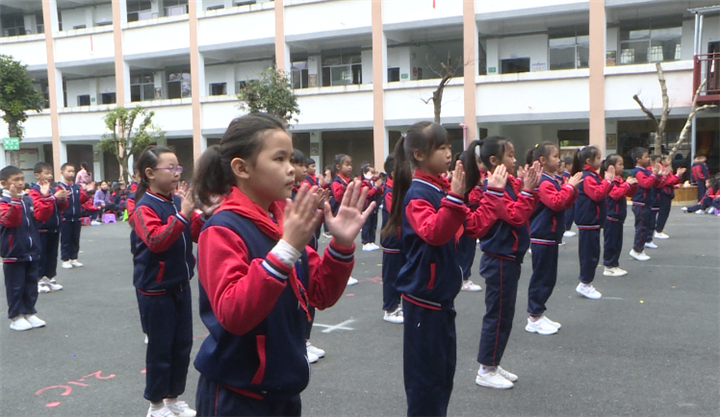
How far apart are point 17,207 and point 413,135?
186 inches

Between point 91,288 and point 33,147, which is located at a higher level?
point 33,147

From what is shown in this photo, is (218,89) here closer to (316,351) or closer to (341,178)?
(341,178)

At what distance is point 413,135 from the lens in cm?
362

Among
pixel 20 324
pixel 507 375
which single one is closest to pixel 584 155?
pixel 507 375

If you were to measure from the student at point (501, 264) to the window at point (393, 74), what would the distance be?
19704 millimetres

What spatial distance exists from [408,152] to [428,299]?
89 centimetres

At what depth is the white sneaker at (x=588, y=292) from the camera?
7.24 meters

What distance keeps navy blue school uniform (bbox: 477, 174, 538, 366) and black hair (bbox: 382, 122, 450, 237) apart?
0.94m

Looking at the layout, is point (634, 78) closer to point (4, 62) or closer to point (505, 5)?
point (505, 5)

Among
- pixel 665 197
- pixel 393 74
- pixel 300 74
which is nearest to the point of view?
pixel 665 197

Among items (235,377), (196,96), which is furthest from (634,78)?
(235,377)

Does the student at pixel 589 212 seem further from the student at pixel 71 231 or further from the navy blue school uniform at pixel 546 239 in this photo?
the student at pixel 71 231

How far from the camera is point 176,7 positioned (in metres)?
27.5

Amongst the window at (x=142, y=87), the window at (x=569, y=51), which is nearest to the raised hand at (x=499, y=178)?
the window at (x=569, y=51)
